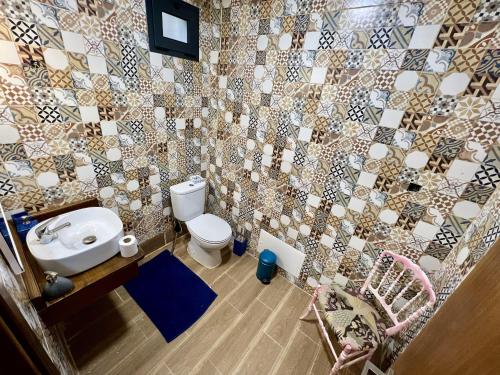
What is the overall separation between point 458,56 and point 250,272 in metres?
2.03

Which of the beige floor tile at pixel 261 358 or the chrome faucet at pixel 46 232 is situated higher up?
the chrome faucet at pixel 46 232

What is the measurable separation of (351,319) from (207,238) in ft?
3.92

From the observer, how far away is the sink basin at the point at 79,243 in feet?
3.51

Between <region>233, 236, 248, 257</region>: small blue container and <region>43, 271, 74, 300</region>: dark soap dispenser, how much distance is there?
1.40 m

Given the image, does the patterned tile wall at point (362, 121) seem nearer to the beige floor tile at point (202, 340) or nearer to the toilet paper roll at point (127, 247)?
the beige floor tile at point (202, 340)

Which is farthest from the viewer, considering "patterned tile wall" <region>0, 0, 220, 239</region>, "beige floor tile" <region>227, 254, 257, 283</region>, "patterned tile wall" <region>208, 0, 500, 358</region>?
"beige floor tile" <region>227, 254, 257, 283</region>

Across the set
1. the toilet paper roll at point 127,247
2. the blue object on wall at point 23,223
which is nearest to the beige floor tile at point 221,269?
the toilet paper roll at point 127,247

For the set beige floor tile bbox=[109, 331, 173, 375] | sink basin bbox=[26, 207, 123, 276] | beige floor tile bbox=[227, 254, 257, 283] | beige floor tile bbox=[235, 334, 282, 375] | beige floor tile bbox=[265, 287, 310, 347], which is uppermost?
sink basin bbox=[26, 207, 123, 276]

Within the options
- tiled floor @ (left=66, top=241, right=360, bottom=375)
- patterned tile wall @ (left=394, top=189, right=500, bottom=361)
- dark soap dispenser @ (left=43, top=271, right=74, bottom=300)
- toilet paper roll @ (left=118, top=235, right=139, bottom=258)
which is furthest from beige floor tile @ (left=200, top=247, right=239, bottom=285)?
patterned tile wall @ (left=394, top=189, right=500, bottom=361)

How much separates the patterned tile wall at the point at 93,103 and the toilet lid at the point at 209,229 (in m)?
0.42

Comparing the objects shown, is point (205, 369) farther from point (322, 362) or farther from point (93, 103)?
point (93, 103)

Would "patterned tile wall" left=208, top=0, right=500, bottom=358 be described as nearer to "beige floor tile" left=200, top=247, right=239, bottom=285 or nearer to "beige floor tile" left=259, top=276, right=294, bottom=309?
"beige floor tile" left=259, top=276, right=294, bottom=309

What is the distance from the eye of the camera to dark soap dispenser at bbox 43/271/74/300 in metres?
0.99

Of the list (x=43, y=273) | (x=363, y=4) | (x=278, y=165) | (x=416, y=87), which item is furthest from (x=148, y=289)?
(x=363, y=4)
